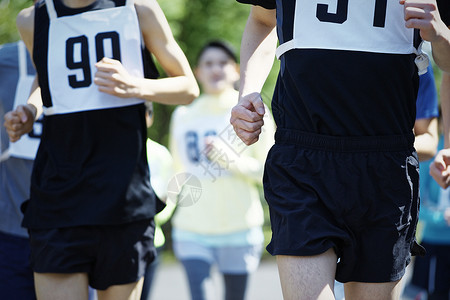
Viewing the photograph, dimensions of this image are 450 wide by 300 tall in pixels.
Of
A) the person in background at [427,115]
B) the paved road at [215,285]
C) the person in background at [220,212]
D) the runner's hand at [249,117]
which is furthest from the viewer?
the paved road at [215,285]

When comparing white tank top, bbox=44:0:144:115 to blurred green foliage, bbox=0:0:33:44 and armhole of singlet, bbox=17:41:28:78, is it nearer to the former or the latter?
armhole of singlet, bbox=17:41:28:78

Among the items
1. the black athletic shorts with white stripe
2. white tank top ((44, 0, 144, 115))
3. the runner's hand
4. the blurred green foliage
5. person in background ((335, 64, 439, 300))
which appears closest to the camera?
the black athletic shorts with white stripe

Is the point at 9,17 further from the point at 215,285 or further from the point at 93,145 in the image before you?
the point at 93,145

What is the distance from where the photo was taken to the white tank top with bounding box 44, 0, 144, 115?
11.2ft

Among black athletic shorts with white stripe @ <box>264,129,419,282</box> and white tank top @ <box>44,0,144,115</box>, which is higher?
white tank top @ <box>44,0,144,115</box>

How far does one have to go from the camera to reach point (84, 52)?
342cm

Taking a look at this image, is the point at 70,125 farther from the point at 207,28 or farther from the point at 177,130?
the point at 207,28

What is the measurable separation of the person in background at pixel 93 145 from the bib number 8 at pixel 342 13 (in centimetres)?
94

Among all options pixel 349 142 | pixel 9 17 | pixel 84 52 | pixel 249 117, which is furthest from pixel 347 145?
pixel 9 17

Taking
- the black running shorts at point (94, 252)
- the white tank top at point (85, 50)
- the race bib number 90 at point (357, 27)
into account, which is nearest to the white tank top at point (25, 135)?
the white tank top at point (85, 50)

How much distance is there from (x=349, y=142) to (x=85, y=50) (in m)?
1.33

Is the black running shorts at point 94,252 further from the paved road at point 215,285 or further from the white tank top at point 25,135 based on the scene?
the paved road at point 215,285

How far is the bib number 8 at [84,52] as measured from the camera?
11.2 feet

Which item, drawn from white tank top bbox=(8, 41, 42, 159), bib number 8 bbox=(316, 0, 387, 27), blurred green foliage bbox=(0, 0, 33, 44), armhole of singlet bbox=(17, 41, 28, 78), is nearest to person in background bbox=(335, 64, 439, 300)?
bib number 8 bbox=(316, 0, 387, 27)
